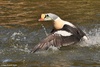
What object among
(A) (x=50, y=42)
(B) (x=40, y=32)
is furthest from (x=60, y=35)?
(B) (x=40, y=32)

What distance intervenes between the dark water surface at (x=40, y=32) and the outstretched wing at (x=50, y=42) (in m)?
0.16

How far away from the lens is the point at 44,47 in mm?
9500

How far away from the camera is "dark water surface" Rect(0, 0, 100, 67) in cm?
897

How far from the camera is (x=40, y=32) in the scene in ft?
38.8

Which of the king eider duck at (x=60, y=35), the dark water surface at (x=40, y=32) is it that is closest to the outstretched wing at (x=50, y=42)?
the king eider duck at (x=60, y=35)

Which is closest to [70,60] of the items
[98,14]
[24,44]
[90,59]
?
[90,59]

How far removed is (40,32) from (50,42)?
2152 mm

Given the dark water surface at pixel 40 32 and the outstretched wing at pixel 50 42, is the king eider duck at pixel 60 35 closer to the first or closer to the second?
the outstretched wing at pixel 50 42

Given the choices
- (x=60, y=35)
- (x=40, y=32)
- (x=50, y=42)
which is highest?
(x=60, y=35)

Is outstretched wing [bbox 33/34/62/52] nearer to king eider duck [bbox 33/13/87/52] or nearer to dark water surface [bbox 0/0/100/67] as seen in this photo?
king eider duck [bbox 33/13/87/52]

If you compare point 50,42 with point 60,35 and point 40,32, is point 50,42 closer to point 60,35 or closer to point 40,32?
point 60,35

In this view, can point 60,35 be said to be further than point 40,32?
No

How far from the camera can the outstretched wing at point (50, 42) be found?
9469mm

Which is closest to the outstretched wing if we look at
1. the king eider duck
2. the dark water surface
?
the king eider duck
